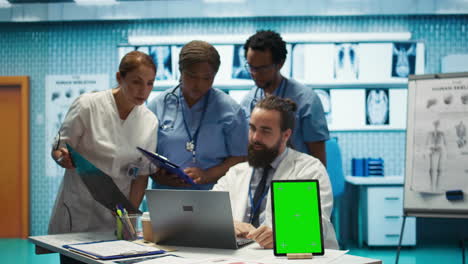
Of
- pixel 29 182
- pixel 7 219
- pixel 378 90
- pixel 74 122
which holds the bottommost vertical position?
pixel 7 219

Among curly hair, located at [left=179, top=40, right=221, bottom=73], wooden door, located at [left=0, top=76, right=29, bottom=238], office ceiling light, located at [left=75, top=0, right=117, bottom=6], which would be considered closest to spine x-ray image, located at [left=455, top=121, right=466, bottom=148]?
curly hair, located at [left=179, top=40, right=221, bottom=73]

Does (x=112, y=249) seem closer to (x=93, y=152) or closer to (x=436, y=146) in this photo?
(x=93, y=152)

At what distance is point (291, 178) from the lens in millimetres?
2131

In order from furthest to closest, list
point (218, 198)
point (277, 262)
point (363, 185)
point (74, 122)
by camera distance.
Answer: point (363, 185), point (74, 122), point (218, 198), point (277, 262)

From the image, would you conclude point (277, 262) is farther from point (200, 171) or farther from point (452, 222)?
point (452, 222)

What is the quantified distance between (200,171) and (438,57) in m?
4.31

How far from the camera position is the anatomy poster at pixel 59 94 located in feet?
19.7

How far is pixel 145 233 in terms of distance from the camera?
1.93 metres

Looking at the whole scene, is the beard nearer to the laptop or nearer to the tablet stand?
the laptop

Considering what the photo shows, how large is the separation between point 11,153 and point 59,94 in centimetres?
94

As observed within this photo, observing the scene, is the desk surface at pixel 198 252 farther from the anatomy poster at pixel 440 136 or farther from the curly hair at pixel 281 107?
the anatomy poster at pixel 440 136

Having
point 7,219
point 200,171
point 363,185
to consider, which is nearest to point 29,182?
point 7,219

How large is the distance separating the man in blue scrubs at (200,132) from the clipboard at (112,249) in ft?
2.30

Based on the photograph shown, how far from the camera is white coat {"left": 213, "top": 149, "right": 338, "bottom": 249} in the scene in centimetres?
199
